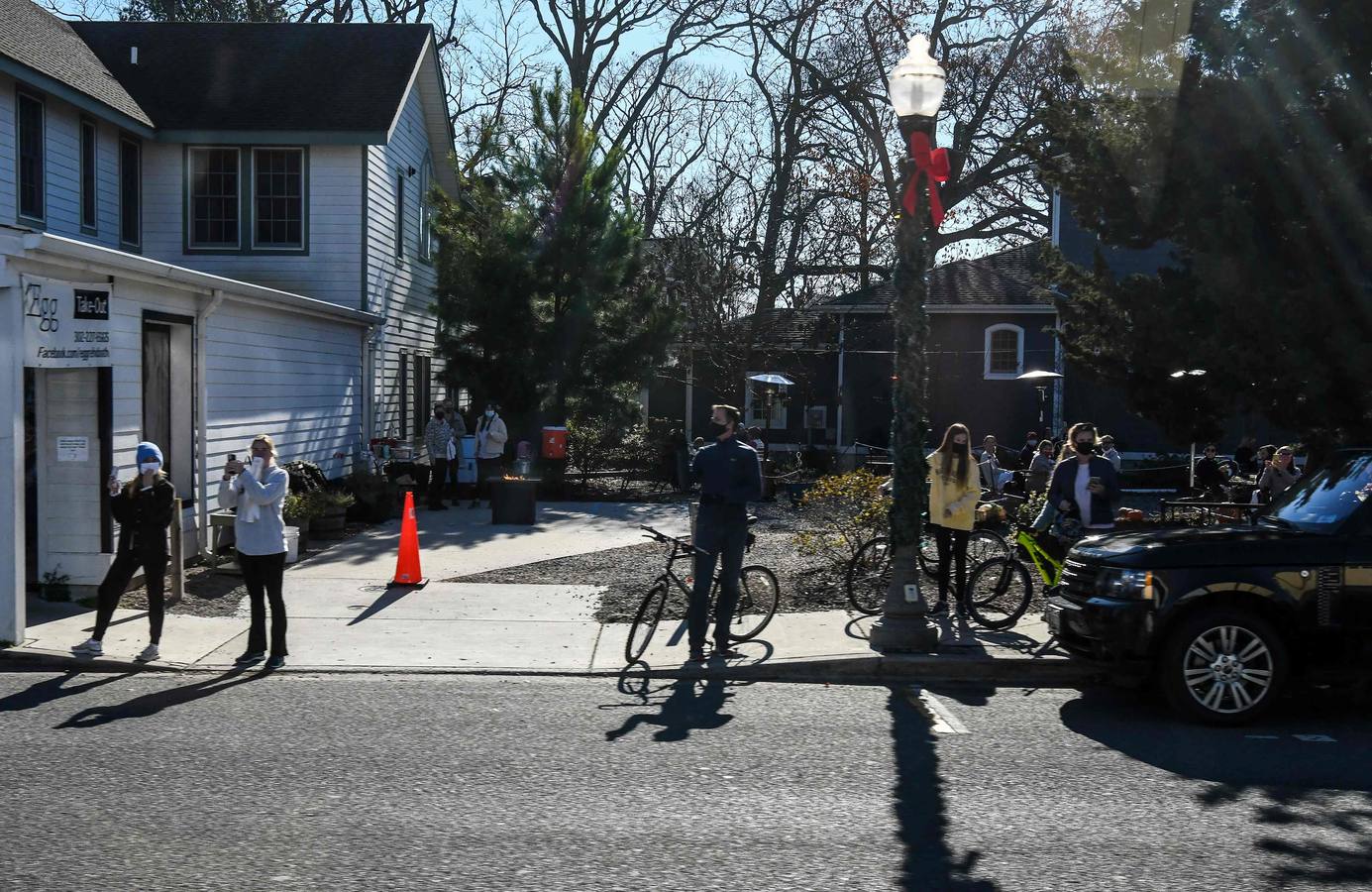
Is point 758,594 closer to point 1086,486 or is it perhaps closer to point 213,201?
point 1086,486

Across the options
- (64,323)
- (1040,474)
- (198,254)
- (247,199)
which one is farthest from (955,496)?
(198,254)

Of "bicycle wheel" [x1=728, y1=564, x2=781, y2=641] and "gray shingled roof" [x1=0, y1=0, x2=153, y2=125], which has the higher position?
"gray shingled roof" [x1=0, y1=0, x2=153, y2=125]

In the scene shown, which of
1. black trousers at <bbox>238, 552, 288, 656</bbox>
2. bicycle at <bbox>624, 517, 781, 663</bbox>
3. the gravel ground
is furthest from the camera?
the gravel ground

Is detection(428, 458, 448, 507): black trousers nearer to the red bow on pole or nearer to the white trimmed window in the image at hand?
the red bow on pole

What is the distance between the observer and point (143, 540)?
32.2 ft

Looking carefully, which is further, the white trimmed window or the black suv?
the white trimmed window

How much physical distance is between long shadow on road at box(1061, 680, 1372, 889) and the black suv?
0.97 ft

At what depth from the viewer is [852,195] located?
113 feet

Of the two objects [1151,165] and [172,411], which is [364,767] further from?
[1151,165]

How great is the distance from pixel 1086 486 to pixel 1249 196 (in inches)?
202

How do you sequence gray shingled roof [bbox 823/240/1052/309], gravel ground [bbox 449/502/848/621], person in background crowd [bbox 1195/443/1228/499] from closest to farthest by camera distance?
1. gravel ground [bbox 449/502/848/621]
2. person in background crowd [bbox 1195/443/1228/499]
3. gray shingled roof [bbox 823/240/1052/309]

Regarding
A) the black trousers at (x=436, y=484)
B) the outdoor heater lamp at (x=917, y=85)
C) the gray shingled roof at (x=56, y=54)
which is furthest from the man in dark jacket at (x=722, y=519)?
the gray shingled roof at (x=56, y=54)

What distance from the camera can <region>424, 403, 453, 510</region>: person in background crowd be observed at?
2092 centimetres

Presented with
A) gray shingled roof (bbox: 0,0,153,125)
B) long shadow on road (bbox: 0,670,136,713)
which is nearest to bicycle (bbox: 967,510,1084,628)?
long shadow on road (bbox: 0,670,136,713)
